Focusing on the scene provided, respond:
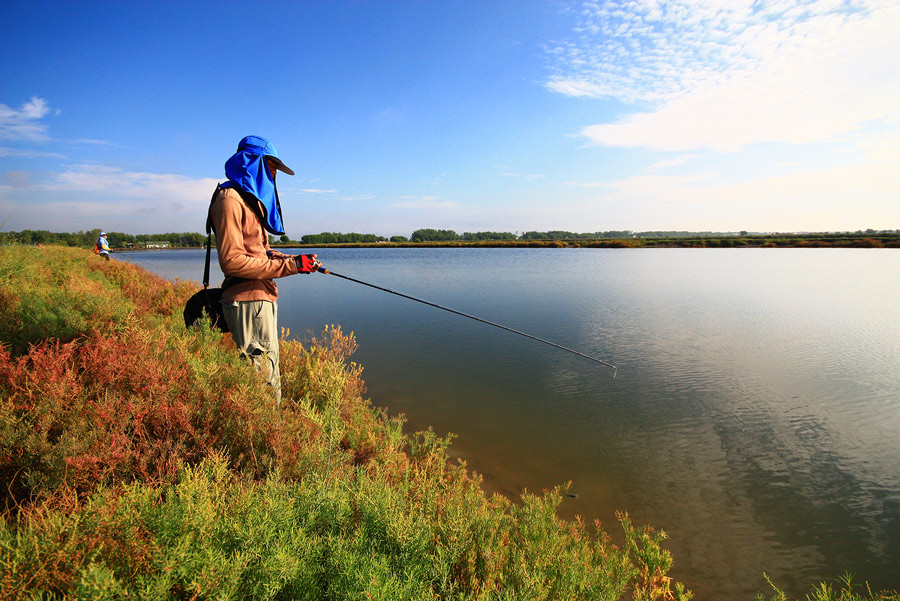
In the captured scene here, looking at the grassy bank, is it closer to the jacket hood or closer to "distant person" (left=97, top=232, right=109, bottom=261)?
the jacket hood

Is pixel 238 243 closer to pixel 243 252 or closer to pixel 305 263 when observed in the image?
pixel 243 252

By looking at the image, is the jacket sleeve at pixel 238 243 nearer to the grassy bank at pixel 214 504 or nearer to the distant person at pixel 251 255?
the distant person at pixel 251 255

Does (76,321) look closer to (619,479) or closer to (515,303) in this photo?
(619,479)

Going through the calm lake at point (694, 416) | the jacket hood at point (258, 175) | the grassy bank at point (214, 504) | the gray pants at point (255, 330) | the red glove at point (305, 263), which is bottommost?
the calm lake at point (694, 416)

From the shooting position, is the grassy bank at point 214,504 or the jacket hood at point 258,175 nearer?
the grassy bank at point 214,504

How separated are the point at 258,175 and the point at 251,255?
827mm

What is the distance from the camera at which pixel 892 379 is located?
8117 millimetres

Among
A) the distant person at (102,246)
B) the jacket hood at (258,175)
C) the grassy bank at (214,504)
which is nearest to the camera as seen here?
the grassy bank at (214,504)

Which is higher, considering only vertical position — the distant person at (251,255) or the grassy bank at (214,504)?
the distant person at (251,255)

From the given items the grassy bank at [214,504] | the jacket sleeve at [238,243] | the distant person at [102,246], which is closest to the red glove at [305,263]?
the jacket sleeve at [238,243]

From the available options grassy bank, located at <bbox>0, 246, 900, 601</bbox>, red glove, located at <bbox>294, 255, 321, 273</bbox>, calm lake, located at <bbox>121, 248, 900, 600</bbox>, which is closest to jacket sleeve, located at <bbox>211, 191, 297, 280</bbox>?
red glove, located at <bbox>294, 255, 321, 273</bbox>

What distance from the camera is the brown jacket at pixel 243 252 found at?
3.76 meters

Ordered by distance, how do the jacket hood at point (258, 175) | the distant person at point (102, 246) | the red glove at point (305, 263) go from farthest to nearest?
the distant person at point (102, 246) < the red glove at point (305, 263) < the jacket hood at point (258, 175)

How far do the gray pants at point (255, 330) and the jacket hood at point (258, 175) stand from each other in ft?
2.82
